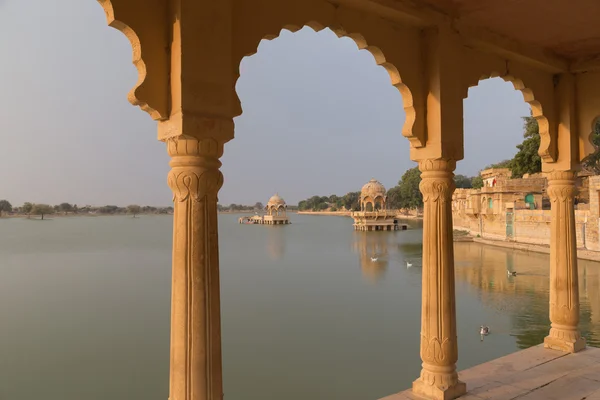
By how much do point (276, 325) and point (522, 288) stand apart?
31.1 ft

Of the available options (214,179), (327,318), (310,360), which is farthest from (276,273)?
(214,179)

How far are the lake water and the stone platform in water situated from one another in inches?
174

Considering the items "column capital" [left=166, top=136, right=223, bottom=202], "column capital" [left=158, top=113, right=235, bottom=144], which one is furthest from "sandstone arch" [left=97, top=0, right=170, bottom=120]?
"column capital" [left=166, top=136, right=223, bottom=202]

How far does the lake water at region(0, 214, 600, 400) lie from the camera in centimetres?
946

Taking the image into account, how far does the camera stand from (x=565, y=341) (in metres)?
4.99

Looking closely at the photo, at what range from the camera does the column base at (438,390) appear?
3.65 metres

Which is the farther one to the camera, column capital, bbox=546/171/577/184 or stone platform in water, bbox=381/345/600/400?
column capital, bbox=546/171/577/184

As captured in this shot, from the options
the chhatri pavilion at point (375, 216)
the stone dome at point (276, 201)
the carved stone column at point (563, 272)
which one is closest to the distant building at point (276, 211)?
the stone dome at point (276, 201)

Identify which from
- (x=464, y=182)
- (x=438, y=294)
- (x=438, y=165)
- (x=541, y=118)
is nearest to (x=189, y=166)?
(x=438, y=165)

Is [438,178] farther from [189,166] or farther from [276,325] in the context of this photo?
[276,325]

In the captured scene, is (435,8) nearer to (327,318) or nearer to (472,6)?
(472,6)

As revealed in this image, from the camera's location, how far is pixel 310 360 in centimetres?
1050

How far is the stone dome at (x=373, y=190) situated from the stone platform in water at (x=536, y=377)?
46.3 metres

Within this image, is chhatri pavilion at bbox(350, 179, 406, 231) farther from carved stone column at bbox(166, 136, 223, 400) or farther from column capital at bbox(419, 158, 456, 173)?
carved stone column at bbox(166, 136, 223, 400)
